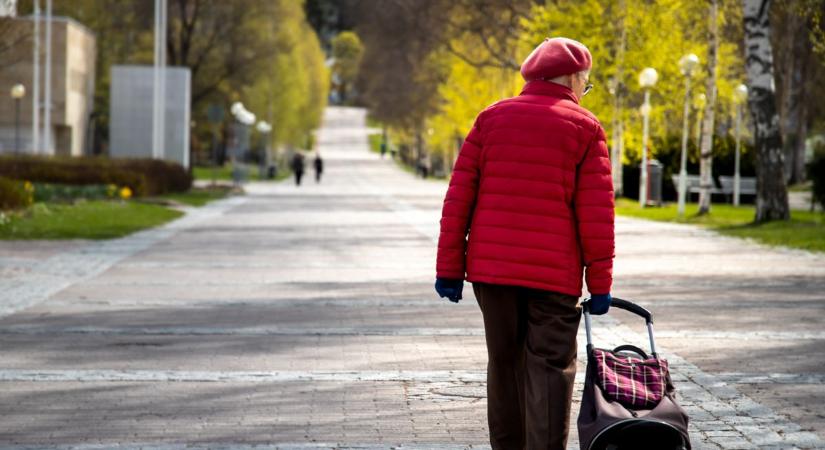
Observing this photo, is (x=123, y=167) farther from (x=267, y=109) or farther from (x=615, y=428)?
(x=267, y=109)

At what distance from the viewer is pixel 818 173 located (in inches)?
1245

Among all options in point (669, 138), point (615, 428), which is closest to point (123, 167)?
point (669, 138)

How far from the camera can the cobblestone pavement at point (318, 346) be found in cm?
752

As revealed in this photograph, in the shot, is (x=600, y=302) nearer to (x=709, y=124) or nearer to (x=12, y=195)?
(x=12, y=195)

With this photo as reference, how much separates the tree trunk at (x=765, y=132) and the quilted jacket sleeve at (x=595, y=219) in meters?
22.5

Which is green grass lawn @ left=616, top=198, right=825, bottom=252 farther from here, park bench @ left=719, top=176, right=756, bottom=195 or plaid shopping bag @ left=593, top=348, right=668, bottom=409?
plaid shopping bag @ left=593, top=348, right=668, bottom=409

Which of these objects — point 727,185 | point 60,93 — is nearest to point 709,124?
point 727,185

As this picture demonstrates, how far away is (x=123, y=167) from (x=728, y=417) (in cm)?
3271

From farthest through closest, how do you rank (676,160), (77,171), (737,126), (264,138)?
1. (264,138)
2. (676,160)
3. (737,126)
4. (77,171)

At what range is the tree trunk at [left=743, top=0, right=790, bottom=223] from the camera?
1091 inches

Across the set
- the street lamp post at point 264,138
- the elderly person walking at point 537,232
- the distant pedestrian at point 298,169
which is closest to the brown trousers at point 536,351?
the elderly person walking at point 537,232

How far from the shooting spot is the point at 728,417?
778 centimetres

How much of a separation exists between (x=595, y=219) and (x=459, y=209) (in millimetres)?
518

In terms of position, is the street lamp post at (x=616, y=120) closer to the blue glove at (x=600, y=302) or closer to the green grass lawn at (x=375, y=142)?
the blue glove at (x=600, y=302)
